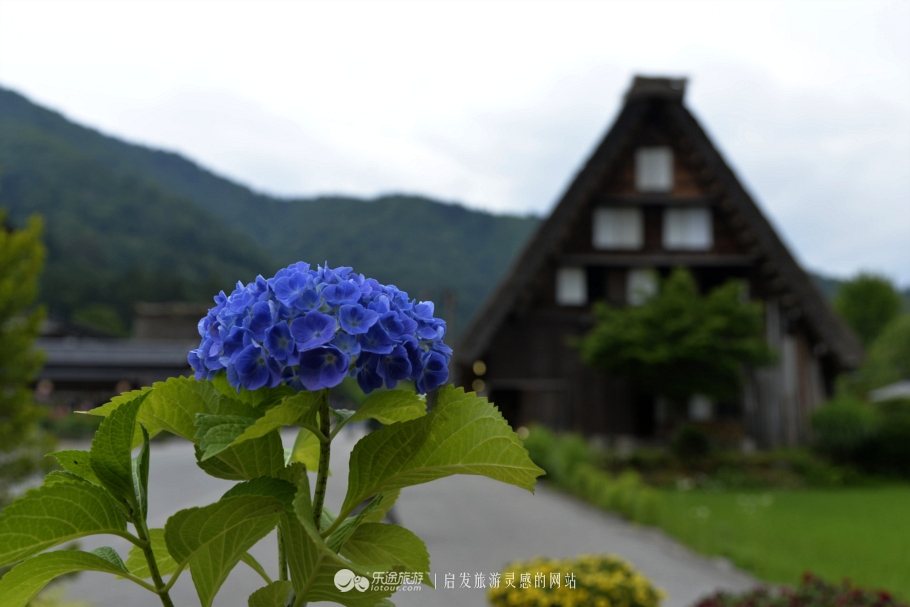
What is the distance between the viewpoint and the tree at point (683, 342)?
1588 cm

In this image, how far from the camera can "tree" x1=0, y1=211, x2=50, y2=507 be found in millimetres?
6930

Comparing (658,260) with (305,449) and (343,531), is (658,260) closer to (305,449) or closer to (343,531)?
(305,449)

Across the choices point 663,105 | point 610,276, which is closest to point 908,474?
point 610,276

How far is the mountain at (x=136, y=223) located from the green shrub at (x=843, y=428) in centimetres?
1327

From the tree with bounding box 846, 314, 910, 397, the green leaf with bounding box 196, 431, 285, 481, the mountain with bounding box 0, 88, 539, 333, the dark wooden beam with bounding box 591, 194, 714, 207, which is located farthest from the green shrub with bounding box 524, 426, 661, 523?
the tree with bounding box 846, 314, 910, 397

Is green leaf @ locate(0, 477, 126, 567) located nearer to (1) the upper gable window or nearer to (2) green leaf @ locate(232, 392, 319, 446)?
(2) green leaf @ locate(232, 392, 319, 446)

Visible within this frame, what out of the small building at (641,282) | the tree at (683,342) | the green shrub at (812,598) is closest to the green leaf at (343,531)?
the green shrub at (812,598)

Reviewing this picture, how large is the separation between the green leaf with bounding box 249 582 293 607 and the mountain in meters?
25.0

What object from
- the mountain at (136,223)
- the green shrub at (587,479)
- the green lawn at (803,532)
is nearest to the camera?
the green lawn at (803,532)

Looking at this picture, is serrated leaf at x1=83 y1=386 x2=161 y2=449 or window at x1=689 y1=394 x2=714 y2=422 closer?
serrated leaf at x1=83 y1=386 x2=161 y2=449

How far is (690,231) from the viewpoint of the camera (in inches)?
746

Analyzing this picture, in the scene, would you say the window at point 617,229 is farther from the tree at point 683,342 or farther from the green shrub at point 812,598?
the green shrub at point 812,598

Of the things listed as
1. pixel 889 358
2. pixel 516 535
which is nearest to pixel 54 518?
pixel 516 535

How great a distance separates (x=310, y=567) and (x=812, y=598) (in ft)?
18.6
